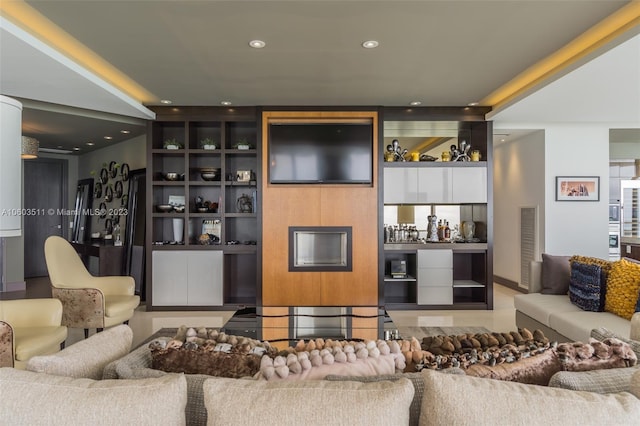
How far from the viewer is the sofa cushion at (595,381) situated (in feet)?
3.90

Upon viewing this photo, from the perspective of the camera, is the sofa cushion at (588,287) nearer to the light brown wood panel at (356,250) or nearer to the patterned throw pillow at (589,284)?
the patterned throw pillow at (589,284)

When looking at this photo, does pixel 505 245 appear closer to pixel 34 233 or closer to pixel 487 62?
pixel 487 62

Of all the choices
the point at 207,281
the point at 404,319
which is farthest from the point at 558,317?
the point at 207,281

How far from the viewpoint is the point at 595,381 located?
121cm

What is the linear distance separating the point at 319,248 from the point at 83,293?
2660 millimetres

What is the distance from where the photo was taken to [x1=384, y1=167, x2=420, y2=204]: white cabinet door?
17.1ft

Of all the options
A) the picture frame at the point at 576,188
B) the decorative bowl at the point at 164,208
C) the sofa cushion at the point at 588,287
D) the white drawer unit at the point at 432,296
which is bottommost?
the white drawer unit at the point at 432,296

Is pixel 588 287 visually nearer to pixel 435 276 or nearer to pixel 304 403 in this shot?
pixel 435 276

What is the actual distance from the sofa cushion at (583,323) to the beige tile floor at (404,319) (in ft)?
4.02

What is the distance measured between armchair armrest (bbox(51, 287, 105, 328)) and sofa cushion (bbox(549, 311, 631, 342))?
151 inches

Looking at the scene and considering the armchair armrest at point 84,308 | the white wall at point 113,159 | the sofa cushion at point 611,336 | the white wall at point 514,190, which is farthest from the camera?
the white wall at point 113,159

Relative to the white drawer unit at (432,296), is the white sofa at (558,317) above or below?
above

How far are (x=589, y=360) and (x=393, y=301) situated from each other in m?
4.16

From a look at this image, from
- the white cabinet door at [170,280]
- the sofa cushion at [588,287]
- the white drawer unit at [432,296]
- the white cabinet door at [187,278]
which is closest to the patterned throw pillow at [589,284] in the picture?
the sofa cushion at [588,287]
